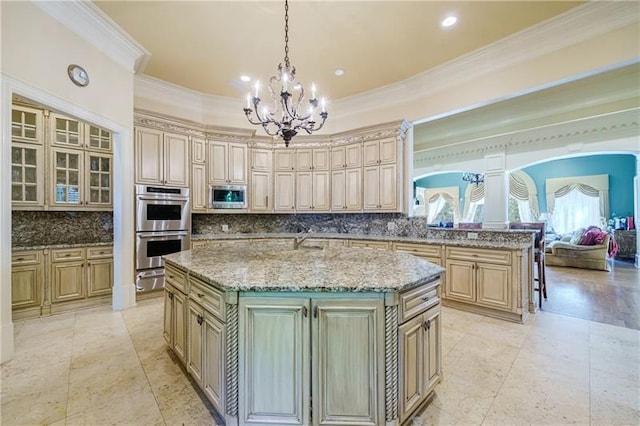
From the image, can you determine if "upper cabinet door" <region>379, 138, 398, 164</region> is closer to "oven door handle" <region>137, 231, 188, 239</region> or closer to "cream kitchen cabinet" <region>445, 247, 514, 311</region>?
"cream kitchen cabinet" <region>445, 247, 514, 311</region>

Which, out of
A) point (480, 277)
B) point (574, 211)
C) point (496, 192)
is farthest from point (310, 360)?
point (574, 211)

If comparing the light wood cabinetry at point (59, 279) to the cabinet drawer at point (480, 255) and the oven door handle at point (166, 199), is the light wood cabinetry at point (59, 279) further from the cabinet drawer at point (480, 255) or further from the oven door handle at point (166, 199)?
the cabinet drawer at point (480, 255)

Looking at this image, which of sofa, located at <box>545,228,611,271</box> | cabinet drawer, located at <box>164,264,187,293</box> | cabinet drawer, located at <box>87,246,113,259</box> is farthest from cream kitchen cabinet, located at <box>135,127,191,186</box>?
sofa, located at <box>545,228,611,271</box>

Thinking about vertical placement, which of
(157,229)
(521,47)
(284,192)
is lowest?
(157,229)

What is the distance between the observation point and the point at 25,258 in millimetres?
3455

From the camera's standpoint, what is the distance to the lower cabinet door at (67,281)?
12.0 ft

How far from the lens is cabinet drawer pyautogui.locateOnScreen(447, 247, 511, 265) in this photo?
3.43m

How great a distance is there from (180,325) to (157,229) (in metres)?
2.49

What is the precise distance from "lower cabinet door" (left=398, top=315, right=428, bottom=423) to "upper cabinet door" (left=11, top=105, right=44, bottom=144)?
493cm

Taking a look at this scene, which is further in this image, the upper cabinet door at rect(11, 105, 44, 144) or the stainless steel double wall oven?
the stainless steel double wall oven

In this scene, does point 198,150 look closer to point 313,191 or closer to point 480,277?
point 313,191

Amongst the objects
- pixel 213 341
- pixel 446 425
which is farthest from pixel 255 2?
pixel 446 425

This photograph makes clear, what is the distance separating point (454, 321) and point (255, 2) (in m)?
4.22

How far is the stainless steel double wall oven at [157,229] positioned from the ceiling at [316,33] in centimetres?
189
